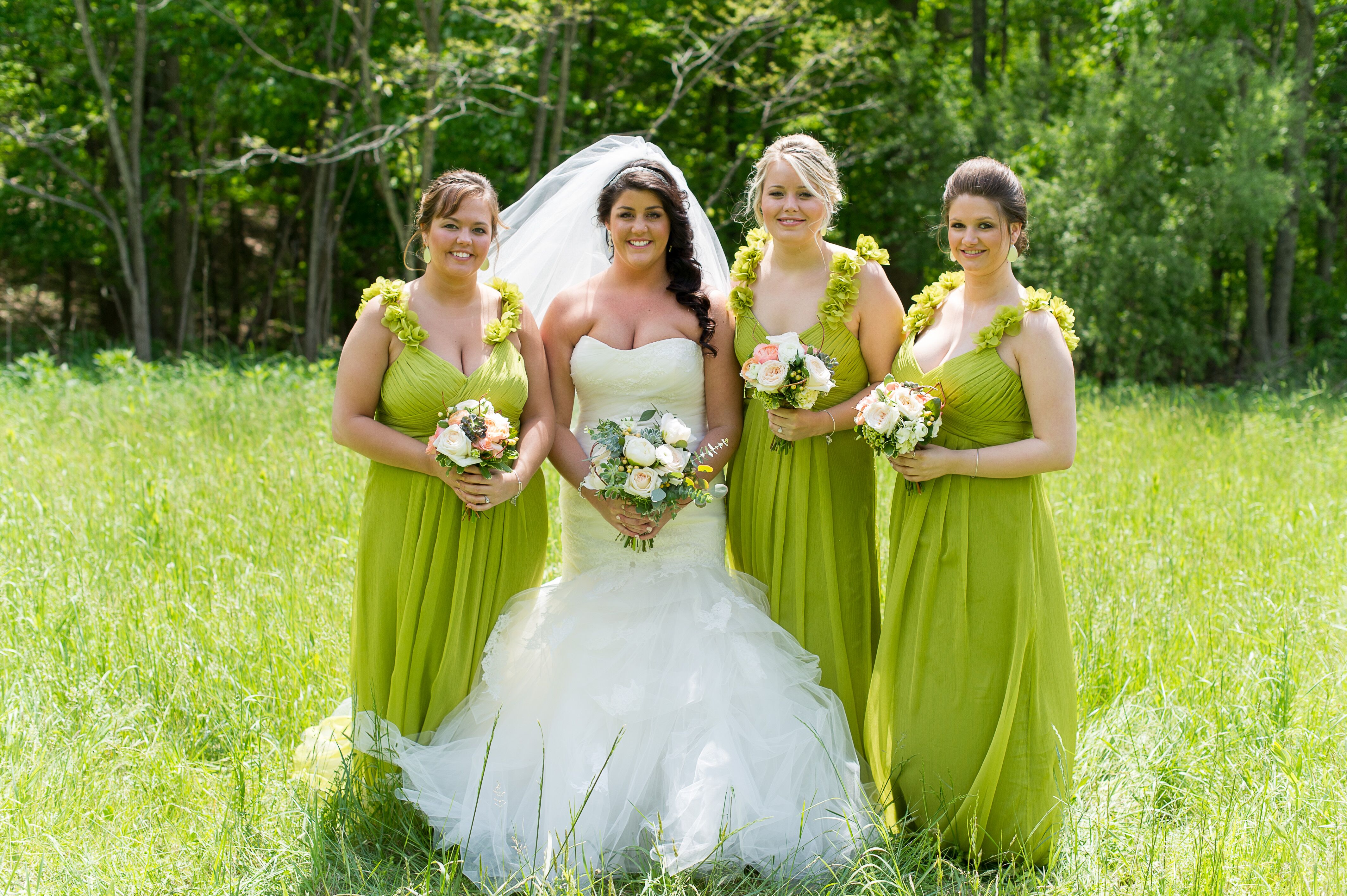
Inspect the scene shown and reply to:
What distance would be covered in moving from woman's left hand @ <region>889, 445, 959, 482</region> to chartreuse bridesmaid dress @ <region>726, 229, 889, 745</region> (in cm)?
43

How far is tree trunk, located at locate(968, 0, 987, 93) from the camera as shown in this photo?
682 inches

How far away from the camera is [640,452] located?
3.36 metres

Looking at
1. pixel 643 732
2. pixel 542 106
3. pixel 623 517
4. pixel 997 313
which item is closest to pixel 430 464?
pixel 623 517

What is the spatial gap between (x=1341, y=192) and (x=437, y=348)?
784 inches

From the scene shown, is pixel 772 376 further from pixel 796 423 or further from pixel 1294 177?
pixel 1294 177

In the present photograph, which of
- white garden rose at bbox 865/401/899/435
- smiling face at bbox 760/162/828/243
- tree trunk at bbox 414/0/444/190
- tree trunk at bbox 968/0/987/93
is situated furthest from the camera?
tree trunk at bbox 968/0/987/93

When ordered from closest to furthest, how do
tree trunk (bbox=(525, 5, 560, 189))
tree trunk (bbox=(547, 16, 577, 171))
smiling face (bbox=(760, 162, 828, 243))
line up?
smiling face (bbox=(760, 162, 828, 243)), tree trunk (bbox=(525, 5, 560, 189)), tree trunk (bbox=(547, 16, 577, 171))

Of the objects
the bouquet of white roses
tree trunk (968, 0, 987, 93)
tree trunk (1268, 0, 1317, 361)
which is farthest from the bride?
tree trunk (968, 0, 987, 93)

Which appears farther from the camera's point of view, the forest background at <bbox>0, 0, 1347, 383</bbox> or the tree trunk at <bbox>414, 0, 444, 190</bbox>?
the forest background at <bbox>0, 0, 1347, 383</bbox>

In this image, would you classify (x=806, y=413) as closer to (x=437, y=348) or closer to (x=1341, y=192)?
(x=437, y=348)

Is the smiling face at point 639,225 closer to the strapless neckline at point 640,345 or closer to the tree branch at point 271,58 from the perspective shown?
the strapless neckline at point 640,345

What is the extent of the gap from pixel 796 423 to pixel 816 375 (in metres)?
0.26

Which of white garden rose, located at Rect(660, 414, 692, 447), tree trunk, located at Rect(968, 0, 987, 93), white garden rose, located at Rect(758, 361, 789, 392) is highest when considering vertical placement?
tree trunk, located at Rect(968, 0, 987, 93)

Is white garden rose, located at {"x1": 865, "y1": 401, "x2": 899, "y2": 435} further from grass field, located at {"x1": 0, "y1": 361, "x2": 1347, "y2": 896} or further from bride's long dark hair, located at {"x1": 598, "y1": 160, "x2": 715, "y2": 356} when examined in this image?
grass field, located at {"x1": 0, "y1": 361, "x2": 1347, "y2": 896}
